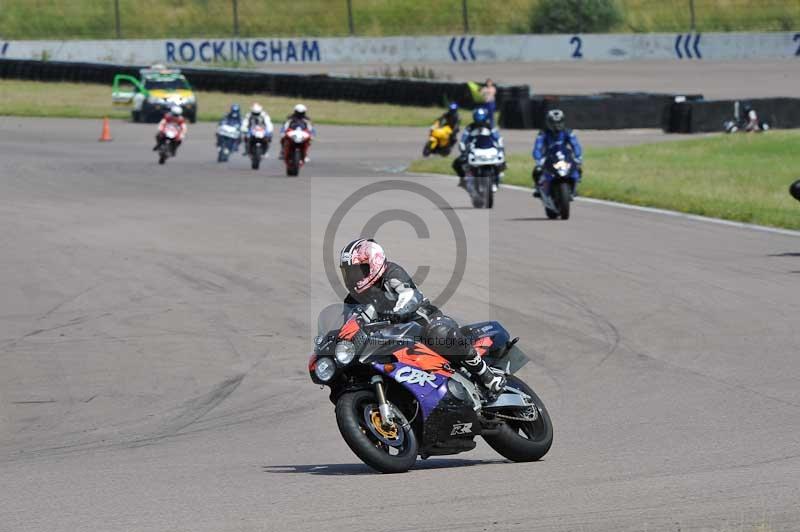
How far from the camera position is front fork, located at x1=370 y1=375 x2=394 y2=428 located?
7.07 m

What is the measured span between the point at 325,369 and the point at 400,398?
509 mm

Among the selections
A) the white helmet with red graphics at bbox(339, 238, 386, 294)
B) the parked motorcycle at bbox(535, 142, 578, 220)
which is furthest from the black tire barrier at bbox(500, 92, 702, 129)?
the white helmet with red graphics at bbox(339, 238, 386, 294)

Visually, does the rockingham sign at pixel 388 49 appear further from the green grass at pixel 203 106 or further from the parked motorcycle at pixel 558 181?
the parked motorcycle at pixel 558 181

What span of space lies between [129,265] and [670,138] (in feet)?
69.8

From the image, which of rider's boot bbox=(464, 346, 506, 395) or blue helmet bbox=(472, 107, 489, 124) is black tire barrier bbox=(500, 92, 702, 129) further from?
rider's boot bbox=(464, 346, 506, 395)

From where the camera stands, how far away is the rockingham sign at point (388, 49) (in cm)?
5284

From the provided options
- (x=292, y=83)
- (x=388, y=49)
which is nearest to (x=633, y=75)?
(x=388, y=49)

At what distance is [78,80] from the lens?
50.1 m

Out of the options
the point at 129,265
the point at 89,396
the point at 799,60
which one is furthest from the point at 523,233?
the point at 799,60

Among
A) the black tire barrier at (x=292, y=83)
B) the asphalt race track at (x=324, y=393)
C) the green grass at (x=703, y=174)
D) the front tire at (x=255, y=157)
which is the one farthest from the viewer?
the black tire barrier at (x=292, y=83)

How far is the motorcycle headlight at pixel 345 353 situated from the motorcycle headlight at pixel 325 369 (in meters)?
0.05

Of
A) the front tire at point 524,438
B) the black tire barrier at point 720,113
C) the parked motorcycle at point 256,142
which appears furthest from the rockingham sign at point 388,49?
the front tire at point 524,438

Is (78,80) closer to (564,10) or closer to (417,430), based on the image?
(564,10)

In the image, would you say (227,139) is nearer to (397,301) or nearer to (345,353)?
(397,301)
